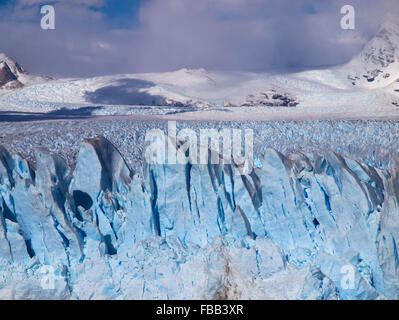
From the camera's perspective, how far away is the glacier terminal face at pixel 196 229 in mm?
2107

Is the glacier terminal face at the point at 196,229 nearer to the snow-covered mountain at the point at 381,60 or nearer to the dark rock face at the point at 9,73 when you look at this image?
the snow-covered mountain at the point at 381,60

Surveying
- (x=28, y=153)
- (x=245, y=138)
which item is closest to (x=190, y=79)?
(x=245, y=138)

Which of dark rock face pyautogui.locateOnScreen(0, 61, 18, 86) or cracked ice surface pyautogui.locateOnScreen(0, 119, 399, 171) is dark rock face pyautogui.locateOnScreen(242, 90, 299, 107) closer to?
A: cracked ice surface pyautogui.locateOnScreen(0, 119, 399, 171)

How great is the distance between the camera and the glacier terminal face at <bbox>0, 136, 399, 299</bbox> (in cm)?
211

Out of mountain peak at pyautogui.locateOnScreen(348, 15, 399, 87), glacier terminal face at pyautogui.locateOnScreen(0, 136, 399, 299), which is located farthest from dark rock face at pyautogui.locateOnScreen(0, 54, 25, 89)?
mountain peak at pyautogui.locateOnScreen(348, 15, 399, 87)

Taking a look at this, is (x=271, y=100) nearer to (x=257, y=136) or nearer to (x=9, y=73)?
(x=257, y=136)

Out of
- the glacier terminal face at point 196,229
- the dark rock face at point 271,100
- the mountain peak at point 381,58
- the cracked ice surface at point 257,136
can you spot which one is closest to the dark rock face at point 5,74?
the cracked ice surface at point 257,136

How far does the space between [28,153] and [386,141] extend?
2060mm

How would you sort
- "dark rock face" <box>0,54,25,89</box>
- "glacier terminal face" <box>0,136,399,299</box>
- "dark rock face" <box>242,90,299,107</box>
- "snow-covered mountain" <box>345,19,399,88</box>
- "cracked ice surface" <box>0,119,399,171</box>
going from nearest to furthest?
"glacier terminal face" <box>0,136,399,299</box>, "cracked ice surface" <box>0,119,399,171</box>, "dark rock face" <box>242,90,299,107</box>, "snow-covered mountain" <box>345,19,399,88</box>, "dark rock face" <box>0,54,25,89</box>

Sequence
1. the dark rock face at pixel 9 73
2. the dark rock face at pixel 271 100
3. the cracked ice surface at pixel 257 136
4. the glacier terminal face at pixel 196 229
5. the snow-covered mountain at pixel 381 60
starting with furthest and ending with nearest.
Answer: the dark rock face at pixel 9 73 → the snow-covered mountain at pixel 381 60 → the dark rock face at pixel 271 100 → the cracked ice surface at pixel 257 136 → the glacier terminal face at pixel 196 229

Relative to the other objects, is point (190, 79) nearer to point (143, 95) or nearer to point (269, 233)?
point (143, 95)

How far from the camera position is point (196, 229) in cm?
227

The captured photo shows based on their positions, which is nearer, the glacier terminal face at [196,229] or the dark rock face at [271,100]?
the glacier terminal face at [196,229]
